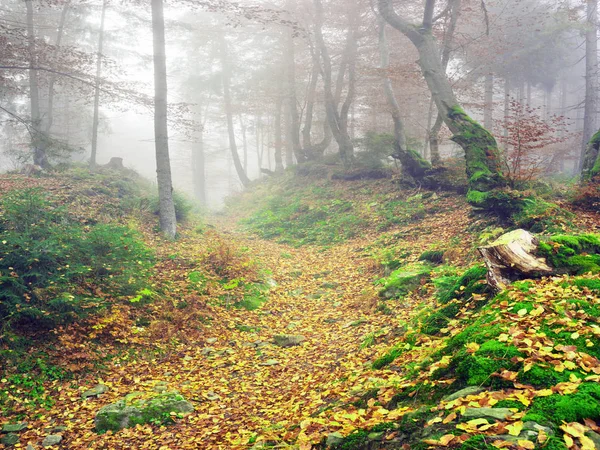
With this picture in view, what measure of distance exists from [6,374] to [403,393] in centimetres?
509

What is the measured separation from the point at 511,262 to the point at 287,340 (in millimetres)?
3849

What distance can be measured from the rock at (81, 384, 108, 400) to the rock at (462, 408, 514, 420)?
4.80m

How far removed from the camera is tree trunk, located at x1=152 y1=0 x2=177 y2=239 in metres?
12.1

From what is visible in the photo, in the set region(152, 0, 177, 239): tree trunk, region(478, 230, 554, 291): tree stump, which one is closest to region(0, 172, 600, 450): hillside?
region(478, 230, 554, 291): tree stump

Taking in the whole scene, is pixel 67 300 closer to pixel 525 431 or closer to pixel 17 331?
pixel 17 331

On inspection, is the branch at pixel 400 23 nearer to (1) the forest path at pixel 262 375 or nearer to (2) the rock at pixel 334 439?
(1) the forest path at pixel 262 375

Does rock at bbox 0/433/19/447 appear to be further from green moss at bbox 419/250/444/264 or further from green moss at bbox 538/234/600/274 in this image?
green moss at bbox 419/250/444/264

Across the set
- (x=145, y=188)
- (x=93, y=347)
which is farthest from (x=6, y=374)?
(x=145, y=188)

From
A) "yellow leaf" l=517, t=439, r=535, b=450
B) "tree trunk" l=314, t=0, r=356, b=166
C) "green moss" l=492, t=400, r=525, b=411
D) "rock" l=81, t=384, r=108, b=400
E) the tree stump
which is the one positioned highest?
"tree trunk" l=314, t=0, r=356, b=166

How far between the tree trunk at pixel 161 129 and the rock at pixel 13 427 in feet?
24.9

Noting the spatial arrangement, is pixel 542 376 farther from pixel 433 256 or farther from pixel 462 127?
pixel 462 127

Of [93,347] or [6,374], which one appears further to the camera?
[93,347]

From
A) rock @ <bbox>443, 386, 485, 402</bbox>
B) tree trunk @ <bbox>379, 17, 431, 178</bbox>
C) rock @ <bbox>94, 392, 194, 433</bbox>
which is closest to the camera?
rock @ <bbox>443, 386, 485, 402</bbox>

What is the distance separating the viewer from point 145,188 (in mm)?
19188
